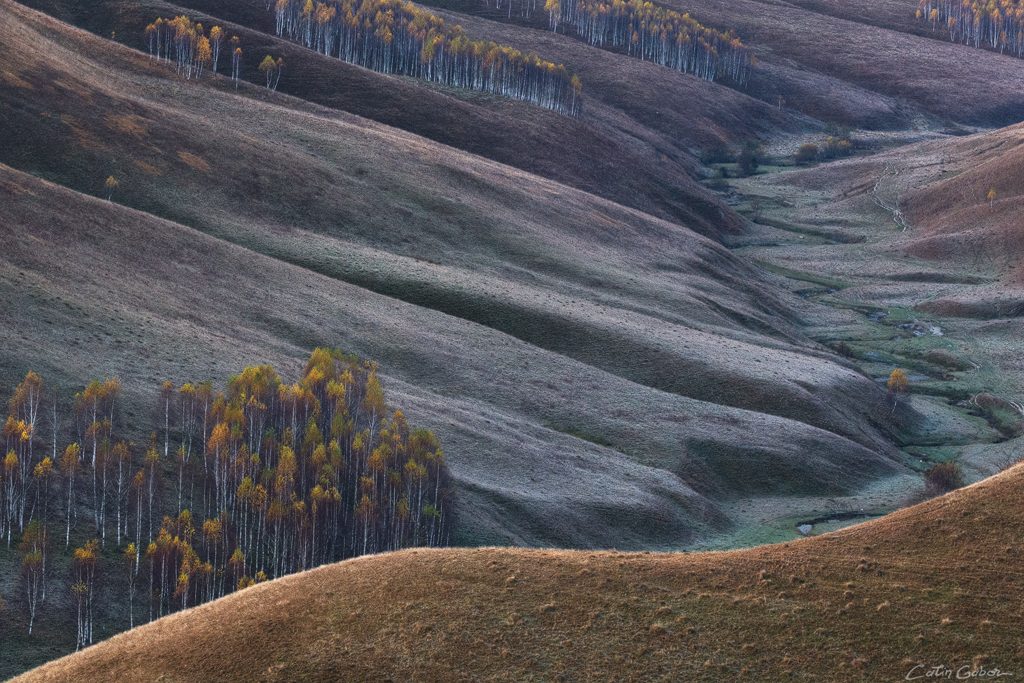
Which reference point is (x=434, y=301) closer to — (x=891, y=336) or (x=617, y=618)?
(x=891, y=336)

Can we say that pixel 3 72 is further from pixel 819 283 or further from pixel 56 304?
pixel 819 283

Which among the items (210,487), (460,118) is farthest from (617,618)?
(460,118)

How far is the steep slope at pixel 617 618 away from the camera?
37.5m

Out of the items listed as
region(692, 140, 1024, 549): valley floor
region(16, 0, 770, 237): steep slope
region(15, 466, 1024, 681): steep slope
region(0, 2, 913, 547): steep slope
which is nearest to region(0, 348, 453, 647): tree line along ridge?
region(0, 2, 913, 547): steep slope

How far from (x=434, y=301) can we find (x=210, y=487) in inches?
1753

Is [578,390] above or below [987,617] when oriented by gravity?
below

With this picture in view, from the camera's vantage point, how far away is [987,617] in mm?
39594

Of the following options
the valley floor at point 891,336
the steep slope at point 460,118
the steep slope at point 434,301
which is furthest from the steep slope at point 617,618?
the steep slope at point 460,118

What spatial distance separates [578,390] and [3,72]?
71653 mm

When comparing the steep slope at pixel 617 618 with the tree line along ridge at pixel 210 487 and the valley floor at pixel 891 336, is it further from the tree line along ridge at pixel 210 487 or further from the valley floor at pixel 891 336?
the valley floor at pixel 891 336

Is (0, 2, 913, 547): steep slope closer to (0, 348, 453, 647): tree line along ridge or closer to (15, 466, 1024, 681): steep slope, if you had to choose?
(0, 348, 453, 647): tree line along ridge

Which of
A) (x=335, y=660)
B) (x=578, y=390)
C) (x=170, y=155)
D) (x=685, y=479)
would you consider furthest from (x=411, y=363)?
(x=335, y=660)

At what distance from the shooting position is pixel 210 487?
6519cm

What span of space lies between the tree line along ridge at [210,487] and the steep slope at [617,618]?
15.8 meters
